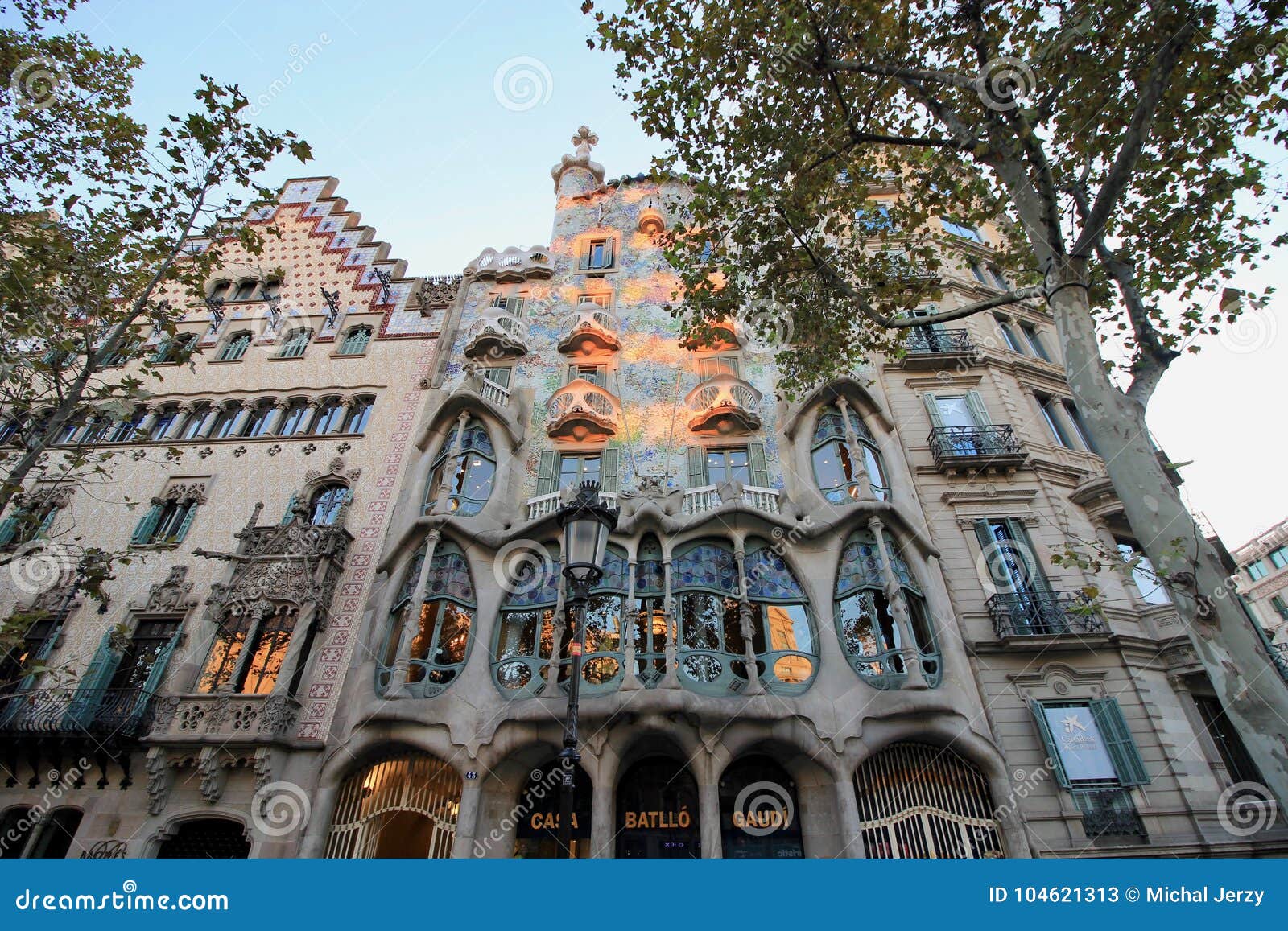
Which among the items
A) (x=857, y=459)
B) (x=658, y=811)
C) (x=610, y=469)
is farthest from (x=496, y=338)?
(x=658, y=811)

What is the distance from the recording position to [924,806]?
1229 centimetres

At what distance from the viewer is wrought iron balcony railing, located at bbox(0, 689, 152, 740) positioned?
13.4 meters

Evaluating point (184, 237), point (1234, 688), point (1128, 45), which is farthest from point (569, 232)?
point (1234, 688)

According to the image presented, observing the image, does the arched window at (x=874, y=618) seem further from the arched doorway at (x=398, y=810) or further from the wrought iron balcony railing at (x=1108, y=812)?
the arched doorway at (x=398, y=810)

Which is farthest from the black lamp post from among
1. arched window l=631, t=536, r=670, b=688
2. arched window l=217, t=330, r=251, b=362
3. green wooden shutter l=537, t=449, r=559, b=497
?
arched window l=217, t=330, r=251, b=362

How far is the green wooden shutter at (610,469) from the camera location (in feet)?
56.5

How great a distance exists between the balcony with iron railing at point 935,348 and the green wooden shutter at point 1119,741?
9411 mm

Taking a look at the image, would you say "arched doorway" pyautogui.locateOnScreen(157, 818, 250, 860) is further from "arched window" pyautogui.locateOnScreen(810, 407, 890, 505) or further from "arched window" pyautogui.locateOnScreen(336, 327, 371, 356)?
"arched window" pyautogui.locateOnScreen(810, 407, 890, 505)

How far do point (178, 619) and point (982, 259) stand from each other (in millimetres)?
25749

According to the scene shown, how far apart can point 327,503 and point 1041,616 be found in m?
18.0

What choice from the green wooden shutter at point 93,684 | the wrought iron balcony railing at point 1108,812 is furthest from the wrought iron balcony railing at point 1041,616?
the green wooden shutter at point 93,684

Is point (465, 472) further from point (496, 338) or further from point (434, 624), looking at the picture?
point (496, 338)

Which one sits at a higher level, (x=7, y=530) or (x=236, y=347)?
(x=236, y=347)

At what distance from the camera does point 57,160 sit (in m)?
12.6
